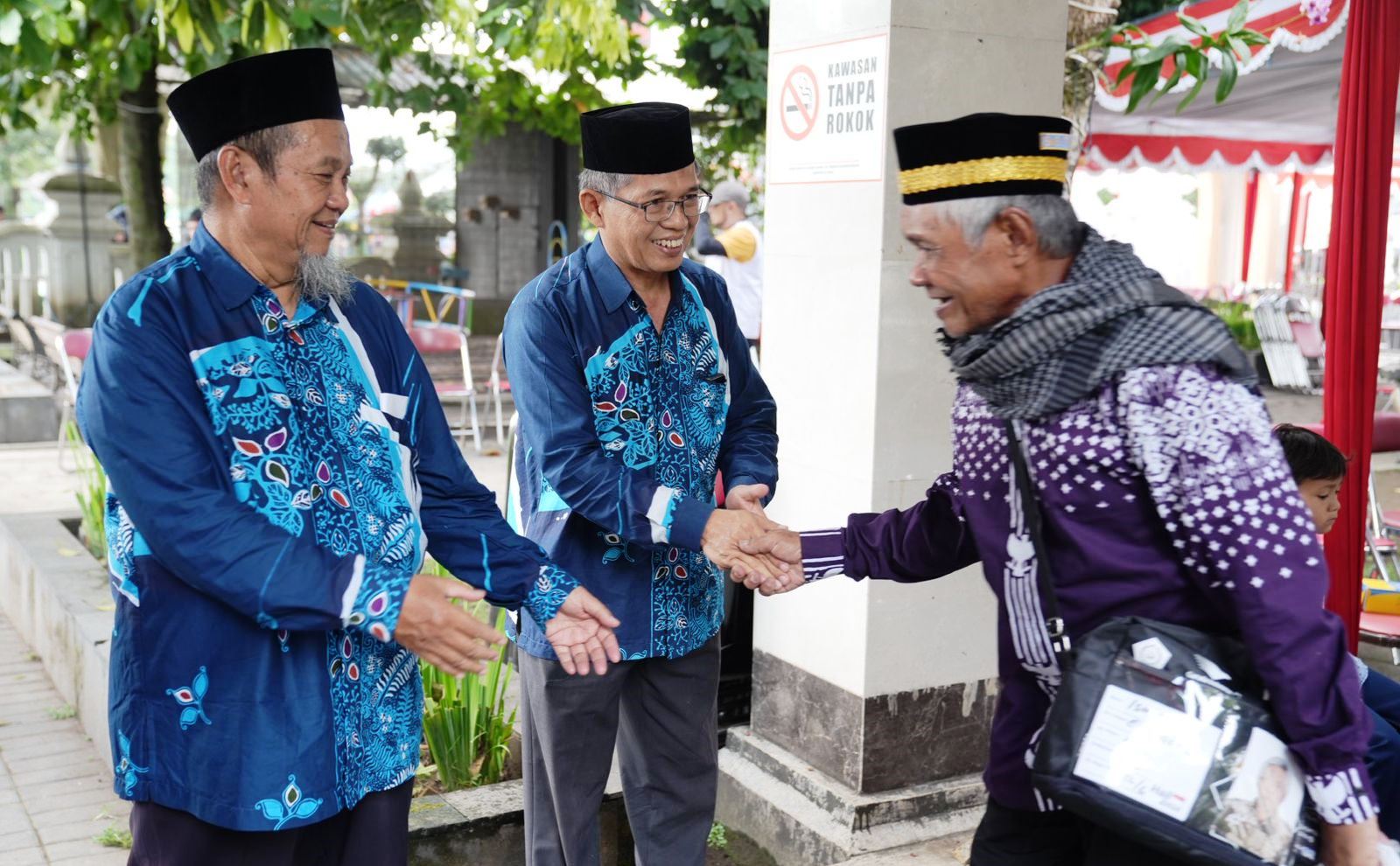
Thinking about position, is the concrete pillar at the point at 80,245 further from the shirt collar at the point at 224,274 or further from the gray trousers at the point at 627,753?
the shirt collar at the point at 224,274

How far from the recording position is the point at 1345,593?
12.9ft

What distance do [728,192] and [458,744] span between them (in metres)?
6.74

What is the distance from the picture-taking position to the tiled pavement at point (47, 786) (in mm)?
4051

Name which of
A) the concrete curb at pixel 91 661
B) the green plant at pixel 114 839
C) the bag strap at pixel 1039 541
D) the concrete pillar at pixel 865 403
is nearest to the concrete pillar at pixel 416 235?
the concrete curb at pixel 91 661

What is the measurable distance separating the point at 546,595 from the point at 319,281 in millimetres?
685

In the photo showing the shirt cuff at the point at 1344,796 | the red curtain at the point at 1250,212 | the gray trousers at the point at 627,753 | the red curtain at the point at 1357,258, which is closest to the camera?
the shirt cuff at the point at 1344,796

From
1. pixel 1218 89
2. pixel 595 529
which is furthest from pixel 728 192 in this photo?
pixel 595 529

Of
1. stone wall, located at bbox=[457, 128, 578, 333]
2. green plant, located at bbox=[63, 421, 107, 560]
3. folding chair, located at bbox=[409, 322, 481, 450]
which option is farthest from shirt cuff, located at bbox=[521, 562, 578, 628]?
stone wall, located at bbox=[457, 128, 578, 333]

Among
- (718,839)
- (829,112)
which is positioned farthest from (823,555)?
(718,839)

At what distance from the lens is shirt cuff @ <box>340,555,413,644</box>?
1984 millimetres

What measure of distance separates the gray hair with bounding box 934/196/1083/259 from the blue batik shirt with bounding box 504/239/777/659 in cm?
97

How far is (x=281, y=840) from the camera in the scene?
84.0 inches

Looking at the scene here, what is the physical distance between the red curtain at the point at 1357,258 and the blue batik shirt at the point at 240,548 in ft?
9.59

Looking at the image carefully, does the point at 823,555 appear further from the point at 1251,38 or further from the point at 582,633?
the point at 1251,38
